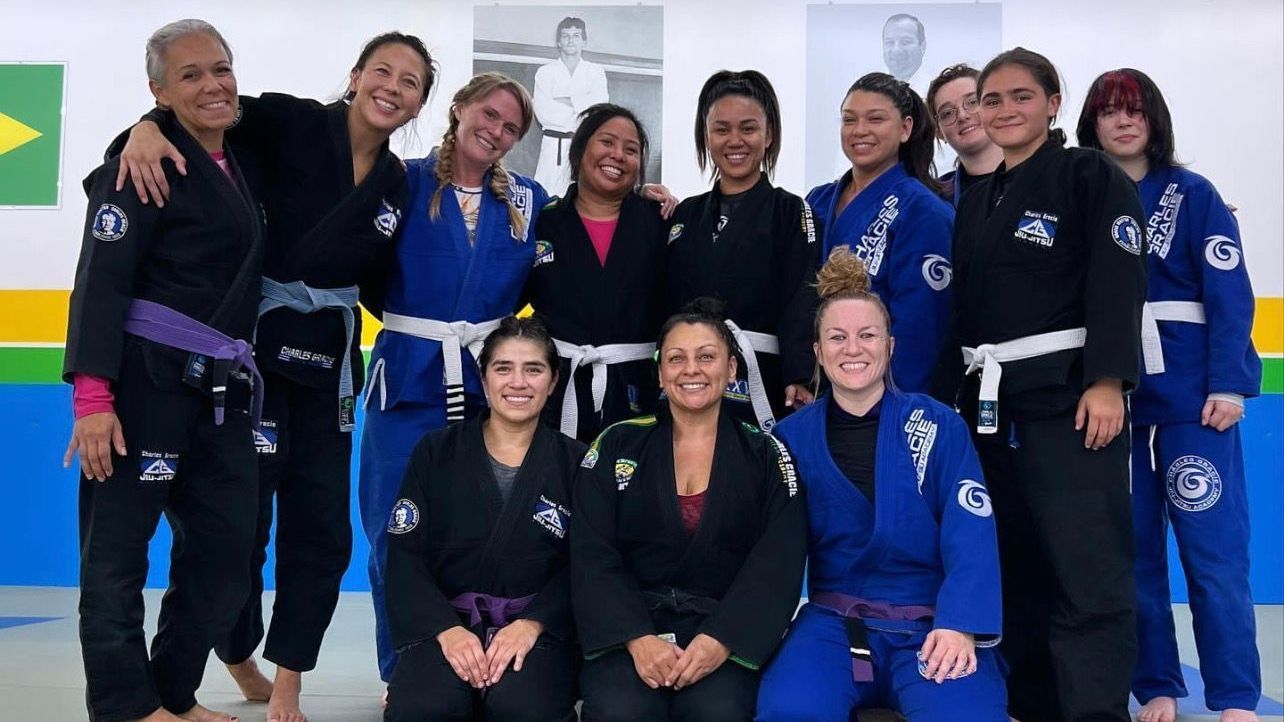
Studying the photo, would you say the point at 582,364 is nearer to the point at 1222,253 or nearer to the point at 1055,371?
the point at 1055,371

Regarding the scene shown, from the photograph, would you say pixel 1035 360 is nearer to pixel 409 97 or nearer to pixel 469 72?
pixel 409 97

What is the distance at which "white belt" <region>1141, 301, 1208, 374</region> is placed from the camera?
8.96ft

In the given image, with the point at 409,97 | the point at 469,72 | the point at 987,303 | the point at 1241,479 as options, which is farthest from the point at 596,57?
the point at 1241,479

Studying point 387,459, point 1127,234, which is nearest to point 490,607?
point 387,459

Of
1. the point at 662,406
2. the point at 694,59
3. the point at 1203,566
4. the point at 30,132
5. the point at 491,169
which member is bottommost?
the point at 1203,566

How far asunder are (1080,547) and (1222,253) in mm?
913

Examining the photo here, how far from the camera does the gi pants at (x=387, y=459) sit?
9.25 ft

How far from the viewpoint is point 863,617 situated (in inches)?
91.8

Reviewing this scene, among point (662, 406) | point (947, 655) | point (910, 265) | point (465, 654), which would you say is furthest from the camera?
point (910, 265)

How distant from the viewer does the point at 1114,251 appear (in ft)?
7.90

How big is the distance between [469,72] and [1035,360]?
10.5 feet

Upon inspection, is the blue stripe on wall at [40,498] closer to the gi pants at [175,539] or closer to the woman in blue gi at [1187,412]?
the gi pants at [175,539]

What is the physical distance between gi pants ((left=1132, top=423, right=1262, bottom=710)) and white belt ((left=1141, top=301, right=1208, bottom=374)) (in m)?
0.20

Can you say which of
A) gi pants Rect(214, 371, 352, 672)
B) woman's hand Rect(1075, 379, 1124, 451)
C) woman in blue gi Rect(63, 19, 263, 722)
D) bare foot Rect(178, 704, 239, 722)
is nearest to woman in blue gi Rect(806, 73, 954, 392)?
woman's hand Rect(1075, 379, 1124, 451)
